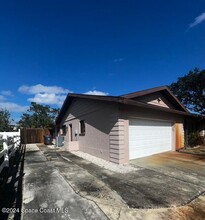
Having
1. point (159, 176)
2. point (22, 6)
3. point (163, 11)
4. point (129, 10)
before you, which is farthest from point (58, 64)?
point (159, 176)

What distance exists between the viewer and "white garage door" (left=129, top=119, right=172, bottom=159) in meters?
7.60

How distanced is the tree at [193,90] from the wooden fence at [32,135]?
860 inches

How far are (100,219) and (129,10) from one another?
30.5ft

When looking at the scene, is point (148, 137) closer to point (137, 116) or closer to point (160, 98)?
point (137, 116)

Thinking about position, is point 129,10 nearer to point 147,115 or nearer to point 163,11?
point 163,11

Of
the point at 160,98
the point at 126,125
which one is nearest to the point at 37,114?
the point at 160,98

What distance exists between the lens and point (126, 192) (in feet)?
12.4

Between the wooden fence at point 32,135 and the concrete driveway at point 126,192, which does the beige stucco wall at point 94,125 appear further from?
the wooden fence at point 32,135

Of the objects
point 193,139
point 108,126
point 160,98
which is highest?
point 160,98

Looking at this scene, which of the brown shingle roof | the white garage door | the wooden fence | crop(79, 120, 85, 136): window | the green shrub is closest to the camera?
the brown shingle roof

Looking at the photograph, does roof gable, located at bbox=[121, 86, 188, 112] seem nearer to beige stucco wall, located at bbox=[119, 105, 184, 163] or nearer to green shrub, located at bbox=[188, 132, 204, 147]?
beige stucco wall, located at bbox=[119, 105, 184, 163]

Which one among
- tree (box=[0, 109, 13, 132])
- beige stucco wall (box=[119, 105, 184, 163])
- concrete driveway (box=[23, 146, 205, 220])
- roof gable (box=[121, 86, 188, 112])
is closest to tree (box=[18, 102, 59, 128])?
tree (box=[0, 109, 13, 132])

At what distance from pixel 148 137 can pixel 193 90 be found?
20231 mm

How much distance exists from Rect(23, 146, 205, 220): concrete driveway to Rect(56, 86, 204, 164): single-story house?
182 centimetres
